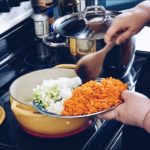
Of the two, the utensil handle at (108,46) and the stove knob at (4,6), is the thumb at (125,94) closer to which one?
the utensil handle at (108,46)

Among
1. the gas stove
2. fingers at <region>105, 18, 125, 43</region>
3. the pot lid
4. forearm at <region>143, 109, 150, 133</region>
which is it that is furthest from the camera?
the pot lid

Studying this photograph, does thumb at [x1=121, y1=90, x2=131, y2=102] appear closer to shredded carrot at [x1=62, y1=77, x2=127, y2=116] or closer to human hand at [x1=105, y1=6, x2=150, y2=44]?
shredded carrot at [x1=62, y1=77, x2=127, y2=116]

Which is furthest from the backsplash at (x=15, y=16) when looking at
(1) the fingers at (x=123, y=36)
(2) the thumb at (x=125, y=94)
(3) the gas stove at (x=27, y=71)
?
(2) the thumb at (x=125, y=94)

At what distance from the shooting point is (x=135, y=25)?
40.5 inches

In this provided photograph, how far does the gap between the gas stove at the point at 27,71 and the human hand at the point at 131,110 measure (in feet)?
0.29

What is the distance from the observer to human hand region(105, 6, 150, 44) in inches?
38.8

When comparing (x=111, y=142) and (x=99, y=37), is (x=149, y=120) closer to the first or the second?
(x=111, y=142)

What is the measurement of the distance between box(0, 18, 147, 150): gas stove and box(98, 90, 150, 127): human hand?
0.09 metres

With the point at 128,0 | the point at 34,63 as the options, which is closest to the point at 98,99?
the point at 34,63

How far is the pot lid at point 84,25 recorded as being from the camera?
110cm

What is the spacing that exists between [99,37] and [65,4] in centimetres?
39

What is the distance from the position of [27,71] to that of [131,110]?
518mm

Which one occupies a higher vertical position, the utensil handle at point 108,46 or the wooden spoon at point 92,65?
the utensil handle at point 108,46

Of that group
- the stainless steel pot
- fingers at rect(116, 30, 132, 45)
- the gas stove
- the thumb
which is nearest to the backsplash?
the gas stove
